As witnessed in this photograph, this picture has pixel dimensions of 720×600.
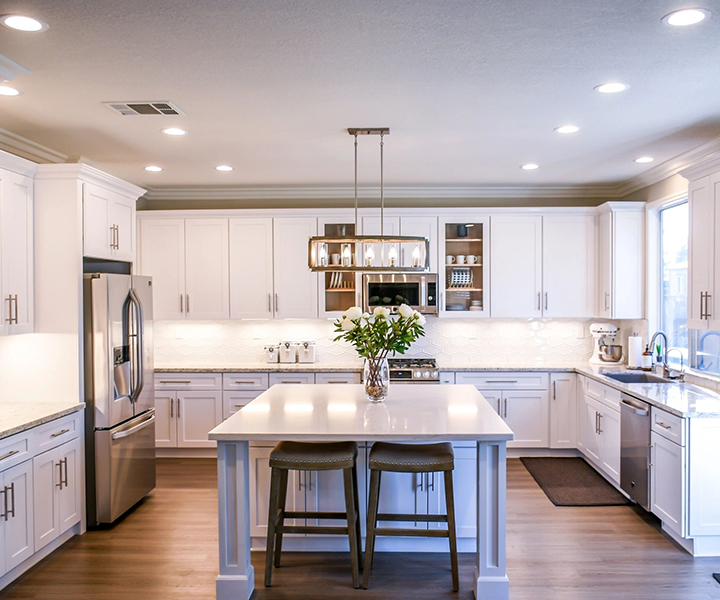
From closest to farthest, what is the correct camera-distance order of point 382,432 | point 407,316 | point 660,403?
1. point 382,432
2. point 407,316
3. point 660,403

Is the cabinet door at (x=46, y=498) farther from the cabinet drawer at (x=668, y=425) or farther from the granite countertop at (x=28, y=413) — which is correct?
the cabinet drawer at (x=668, y=425)

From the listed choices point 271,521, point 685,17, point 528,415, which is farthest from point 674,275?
point 271,521

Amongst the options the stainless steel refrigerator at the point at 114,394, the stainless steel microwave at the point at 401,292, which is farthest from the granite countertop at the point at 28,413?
the stainless steel microwave at the point at 401,292

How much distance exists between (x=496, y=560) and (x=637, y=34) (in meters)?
2.55

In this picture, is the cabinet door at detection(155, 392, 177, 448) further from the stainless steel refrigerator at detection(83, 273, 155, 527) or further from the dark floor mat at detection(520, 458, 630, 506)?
the dark floor mat at detection(520, 458, 630, 506)

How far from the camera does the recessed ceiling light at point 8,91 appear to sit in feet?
9.68

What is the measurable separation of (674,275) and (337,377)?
10.4 feet

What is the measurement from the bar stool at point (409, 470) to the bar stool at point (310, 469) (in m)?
0.10

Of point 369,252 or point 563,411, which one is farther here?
point 563,411

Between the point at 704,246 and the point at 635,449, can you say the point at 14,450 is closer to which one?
the point at 635,449

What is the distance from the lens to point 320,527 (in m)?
3.14

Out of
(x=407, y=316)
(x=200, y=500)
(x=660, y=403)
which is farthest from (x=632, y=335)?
(x=200, y=500)

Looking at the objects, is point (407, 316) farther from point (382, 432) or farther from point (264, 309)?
point (264, 309)

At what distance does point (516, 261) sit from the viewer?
5.65 m
